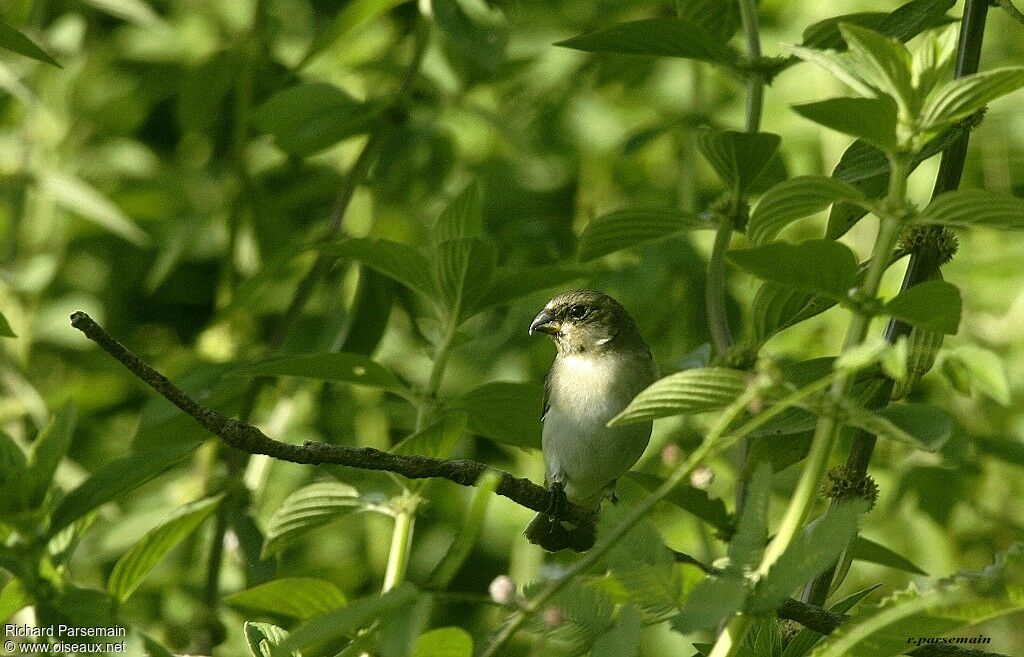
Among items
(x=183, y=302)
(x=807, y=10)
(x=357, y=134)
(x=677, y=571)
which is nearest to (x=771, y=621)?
(x=677, y=571)

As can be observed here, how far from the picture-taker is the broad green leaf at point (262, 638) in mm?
1847

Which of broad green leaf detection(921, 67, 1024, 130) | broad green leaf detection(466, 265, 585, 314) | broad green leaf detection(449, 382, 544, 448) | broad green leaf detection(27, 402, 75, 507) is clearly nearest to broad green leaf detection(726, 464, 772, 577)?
broad green leaf detection(921, 67, 1024, 130)

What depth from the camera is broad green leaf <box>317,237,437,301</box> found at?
7.49 feet

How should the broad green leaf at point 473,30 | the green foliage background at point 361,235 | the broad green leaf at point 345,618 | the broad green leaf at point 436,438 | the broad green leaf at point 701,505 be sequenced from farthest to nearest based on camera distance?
the green foliage background at point 361,235 → the broad green leaf at point 473,30 → the broad green leaf at point 701,505 → the broad green leaf at point 436,438 → the broad green leaf at point 345,618

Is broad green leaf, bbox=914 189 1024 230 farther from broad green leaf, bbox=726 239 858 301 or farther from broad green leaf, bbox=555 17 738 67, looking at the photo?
broad green leaf, bbox=555 17 738 67

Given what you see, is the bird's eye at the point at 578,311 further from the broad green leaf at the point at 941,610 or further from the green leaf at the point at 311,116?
the broad green leaf at the point at 941,610

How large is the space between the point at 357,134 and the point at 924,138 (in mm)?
1953

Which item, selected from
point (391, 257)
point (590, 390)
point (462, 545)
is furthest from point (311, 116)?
point (462, 545)

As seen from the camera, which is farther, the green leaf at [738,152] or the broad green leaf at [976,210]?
the green leaf at [738,152]

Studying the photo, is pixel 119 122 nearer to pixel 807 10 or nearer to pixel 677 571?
pixel 807 10

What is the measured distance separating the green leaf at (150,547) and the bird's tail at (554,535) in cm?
99

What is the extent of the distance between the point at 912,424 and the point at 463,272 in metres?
0.97

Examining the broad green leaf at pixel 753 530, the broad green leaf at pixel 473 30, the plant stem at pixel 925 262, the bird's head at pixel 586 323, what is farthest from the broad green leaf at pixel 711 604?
the bird's head at pixel 586 323

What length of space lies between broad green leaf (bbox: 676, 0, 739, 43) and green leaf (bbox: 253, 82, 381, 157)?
3.23 feet
